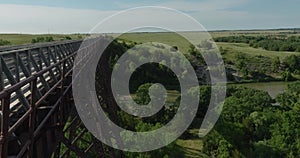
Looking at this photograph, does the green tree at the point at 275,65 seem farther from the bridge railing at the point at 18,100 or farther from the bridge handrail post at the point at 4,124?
the bridge handrail post at the point at 4,124

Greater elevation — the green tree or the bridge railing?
the bridge railing

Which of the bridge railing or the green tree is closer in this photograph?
the bridge railing

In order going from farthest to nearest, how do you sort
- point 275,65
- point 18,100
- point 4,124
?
point 275,65 < point 18,100 < point 4,124

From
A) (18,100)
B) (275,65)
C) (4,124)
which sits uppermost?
(4,124)

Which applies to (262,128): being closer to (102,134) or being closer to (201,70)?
(102,134)

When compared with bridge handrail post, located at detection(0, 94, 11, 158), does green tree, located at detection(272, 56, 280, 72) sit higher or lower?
lower

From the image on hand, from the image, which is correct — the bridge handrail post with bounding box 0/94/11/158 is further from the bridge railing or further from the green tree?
the green tree

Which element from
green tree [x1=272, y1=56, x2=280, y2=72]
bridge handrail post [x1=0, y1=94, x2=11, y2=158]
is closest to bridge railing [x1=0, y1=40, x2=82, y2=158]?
bridge handrail post [x1=0, y1=94, x2=11, y2=158]

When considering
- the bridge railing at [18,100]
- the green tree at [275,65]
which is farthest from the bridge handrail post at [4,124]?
the green tree at [275,65]

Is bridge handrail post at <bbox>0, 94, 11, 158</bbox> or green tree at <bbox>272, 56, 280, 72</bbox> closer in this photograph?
bridge handrail post at <bbox>0, 94, 11, 158</bbox>

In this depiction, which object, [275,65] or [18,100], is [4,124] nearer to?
[18,100]

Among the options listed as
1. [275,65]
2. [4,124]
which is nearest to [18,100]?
[4,124]
